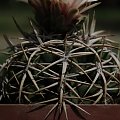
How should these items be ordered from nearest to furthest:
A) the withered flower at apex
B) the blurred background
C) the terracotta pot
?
the terracotta pot < the withered flower at apex < the blurred background

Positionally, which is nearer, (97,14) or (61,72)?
(61,72)

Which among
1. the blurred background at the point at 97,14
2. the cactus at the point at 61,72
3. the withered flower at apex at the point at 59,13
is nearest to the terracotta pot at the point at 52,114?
the cactus at the point at 61,72

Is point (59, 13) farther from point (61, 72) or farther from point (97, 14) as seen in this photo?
point (97, 14)

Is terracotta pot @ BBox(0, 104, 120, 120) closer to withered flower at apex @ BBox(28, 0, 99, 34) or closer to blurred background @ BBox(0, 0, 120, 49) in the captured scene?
withered flower at apex @ BBox(28, 0, 99, 34)

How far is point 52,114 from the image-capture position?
1573mm

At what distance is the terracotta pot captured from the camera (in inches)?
62.0

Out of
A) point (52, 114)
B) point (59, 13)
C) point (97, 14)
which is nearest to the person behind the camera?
point (52, 114)

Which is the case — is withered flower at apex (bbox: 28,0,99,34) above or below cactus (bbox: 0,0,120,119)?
above

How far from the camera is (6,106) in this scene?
159cm

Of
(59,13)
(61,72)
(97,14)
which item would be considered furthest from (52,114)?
(97,14)

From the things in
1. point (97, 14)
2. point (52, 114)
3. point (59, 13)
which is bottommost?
point (97, 14)

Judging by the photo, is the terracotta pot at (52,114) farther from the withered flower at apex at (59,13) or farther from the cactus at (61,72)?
the withered flower at apex at (59,13)

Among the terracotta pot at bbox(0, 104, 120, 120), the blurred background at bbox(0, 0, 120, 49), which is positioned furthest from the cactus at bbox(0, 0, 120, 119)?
the blurred background at bbox(0, 0, 120, 49)

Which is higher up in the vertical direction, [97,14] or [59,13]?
[59,13]
